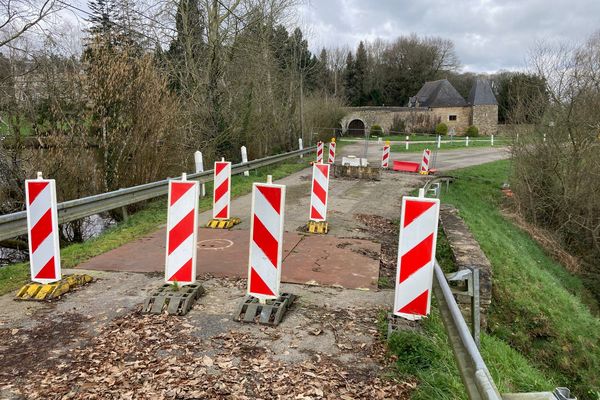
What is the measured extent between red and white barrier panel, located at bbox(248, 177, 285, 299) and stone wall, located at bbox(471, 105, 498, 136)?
61.6 meters

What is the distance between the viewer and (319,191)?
7.96 m

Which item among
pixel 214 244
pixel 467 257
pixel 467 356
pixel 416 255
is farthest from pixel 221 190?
pixel 467 356

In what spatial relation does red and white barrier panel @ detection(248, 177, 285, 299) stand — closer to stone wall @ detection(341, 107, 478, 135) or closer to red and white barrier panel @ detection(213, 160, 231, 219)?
red and white barrier panel @ detection(213, 160, 231, 219)

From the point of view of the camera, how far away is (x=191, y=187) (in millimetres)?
4797

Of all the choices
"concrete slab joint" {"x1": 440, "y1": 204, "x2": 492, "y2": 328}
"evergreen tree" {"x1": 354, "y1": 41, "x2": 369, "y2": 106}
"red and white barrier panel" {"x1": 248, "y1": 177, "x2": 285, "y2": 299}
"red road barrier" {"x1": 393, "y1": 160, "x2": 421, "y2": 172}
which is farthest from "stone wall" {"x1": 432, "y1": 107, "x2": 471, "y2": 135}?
"red and white barrier panel" {"x1": 248, "y1": 177, "x2": 285, "y2": 299}

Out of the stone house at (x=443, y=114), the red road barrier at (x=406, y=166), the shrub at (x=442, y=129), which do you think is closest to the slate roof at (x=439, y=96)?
the stone house at (x=443, y=114)

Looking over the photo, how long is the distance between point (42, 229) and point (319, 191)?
447 centimetres

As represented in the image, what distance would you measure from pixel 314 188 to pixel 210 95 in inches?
353

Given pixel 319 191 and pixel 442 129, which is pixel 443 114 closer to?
pixel 442 129

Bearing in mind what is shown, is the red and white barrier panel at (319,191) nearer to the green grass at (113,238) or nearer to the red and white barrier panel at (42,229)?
the green grass at (113,238)

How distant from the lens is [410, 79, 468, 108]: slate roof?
2411 inches

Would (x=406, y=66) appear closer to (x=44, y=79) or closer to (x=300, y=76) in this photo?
(x=300, y=76)

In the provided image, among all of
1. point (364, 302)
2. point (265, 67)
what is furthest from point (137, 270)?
point (265, 67)

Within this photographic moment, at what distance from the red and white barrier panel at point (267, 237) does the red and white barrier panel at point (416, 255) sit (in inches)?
46.2
